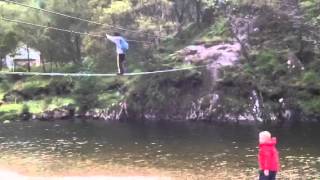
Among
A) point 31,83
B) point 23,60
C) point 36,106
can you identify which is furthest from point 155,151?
point 23,60

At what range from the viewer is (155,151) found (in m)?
35.2

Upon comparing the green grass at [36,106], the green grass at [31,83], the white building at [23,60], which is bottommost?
the green grass at [36,106]

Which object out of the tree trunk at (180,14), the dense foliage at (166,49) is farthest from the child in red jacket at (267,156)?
the tree trunk at (180,14)

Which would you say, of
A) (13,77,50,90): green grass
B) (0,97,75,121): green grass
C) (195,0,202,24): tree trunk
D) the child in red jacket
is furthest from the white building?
the child in red jacket

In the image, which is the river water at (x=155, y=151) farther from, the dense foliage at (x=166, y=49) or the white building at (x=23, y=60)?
the white building at (x=23, y=60)

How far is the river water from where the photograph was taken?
93.2ft

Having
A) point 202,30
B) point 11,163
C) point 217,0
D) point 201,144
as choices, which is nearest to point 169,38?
point 202,30

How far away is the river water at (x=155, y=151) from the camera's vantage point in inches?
1118

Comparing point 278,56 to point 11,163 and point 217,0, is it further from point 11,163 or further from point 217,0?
point 11,163

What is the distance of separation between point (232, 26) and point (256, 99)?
21.7 feet

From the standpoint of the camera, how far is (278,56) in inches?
1927

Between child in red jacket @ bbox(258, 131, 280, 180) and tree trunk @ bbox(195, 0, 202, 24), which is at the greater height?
tree trunk @ bbox(195, 0, 202, 24)

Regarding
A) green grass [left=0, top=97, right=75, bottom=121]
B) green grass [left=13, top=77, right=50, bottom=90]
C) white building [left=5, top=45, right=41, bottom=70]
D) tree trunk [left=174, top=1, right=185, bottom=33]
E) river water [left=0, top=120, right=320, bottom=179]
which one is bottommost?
river water [left=0, top=120, right=320, bottom=179]

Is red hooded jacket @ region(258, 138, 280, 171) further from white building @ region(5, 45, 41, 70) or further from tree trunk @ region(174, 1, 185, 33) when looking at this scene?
white building @ region(5, 45, 41, 70)
